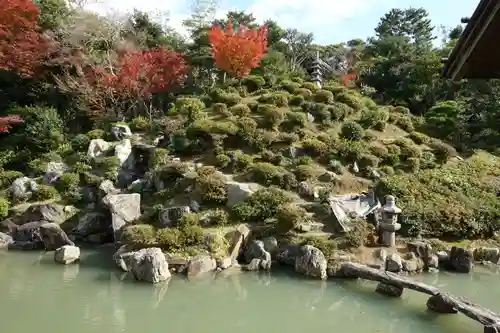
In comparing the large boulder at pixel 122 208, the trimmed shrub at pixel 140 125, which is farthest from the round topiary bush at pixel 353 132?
the large boulder at pixel 122 208

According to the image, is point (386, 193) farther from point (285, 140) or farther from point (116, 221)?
point (116, 221)

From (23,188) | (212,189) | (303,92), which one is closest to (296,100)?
(303,92)

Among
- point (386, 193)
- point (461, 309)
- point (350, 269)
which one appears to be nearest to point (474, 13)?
point (461, 309)

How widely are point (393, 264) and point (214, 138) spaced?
747 cm

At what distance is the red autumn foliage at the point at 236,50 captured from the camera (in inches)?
754

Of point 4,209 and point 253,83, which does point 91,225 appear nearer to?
point 4,209

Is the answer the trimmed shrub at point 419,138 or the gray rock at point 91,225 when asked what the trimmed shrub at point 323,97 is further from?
the gray rock at point 91,225

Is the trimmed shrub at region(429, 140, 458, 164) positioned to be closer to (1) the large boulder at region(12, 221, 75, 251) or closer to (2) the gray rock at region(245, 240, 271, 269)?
(2) the gray rock at region(245, 240, 271, 269)

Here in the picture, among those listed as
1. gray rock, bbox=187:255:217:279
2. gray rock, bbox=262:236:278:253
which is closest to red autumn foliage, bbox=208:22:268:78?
gray rock, bbox=262:236:278:253

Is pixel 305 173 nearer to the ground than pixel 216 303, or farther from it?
farther from it

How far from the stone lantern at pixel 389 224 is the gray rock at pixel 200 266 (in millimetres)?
4095

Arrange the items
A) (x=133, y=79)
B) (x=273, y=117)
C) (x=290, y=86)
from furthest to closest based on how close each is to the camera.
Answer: (x=290, y=86) < (x=133, y=79) < (x=273, y=117)

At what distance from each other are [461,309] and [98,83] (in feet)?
52.6

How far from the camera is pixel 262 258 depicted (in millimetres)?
→ 10203
